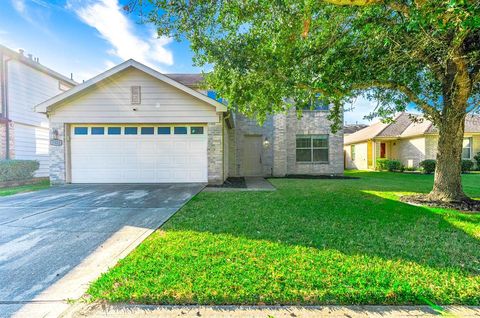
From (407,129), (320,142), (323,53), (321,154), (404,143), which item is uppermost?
(323,53)

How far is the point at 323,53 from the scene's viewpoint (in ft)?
22.0

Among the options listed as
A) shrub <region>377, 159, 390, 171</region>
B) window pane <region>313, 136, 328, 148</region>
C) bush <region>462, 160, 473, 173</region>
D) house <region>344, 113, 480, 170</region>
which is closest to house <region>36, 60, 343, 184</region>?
window pane <region>313, 136, 328, 148</region>

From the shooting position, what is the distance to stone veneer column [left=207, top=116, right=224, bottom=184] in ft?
32.4

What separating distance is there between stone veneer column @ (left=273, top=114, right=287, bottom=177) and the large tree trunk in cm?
830

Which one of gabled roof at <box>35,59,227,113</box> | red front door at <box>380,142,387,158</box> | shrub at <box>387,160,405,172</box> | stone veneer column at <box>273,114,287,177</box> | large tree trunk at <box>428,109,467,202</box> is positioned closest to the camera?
large tree trunk at <box>428,109,467,202</box>

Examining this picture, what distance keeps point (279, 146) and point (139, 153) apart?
7.94 meters

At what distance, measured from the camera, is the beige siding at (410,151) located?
18234 millimetres

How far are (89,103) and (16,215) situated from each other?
5.86 m

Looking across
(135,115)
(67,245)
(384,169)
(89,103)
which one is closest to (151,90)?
(135,115)

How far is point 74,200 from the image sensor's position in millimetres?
6969

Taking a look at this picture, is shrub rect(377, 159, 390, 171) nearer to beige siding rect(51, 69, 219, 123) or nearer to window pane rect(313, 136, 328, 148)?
window pane rect(313, 136, 328, 148)

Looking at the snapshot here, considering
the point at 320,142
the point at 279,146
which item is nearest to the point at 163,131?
the point at 279,146

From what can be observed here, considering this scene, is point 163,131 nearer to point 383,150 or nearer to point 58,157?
point 58,157

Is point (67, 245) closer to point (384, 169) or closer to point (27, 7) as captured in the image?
point (27, 7)
